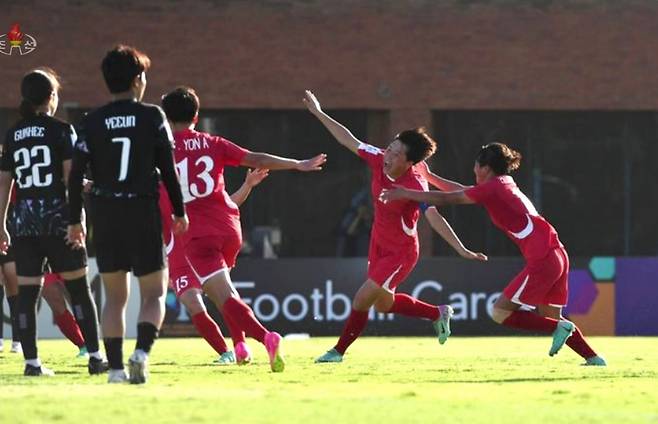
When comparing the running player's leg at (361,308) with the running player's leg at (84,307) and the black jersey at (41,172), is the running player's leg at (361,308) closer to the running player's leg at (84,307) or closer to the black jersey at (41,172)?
the running player's leg at (84,307)

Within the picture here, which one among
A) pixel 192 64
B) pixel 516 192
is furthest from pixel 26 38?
pixel 516 192

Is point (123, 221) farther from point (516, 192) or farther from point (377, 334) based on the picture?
point (377, 334)

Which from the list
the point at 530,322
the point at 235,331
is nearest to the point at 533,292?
the point at 530,322

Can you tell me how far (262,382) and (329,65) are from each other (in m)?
20.4

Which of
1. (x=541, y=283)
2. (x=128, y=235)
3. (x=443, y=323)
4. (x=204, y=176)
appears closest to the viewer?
(x=128, y=235)

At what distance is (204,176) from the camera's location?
11734mm

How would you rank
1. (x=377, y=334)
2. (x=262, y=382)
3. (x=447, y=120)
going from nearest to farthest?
(x=262, y=382) → (x=377, y=334) → (x=447, y=120)

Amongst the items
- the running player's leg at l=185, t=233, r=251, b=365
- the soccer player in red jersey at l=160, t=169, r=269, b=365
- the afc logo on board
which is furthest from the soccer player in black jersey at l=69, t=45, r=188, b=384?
the afc logo on board

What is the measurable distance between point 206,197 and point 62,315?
8.24 ft

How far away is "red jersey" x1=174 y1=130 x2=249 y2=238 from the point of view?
38.2ft

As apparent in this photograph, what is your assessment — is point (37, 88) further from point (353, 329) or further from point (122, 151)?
point (353, 329)

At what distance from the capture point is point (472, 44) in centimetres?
3055

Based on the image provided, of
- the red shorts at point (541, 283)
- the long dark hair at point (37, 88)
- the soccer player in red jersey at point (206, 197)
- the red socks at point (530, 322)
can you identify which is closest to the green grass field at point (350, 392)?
the red socks at point (530, 322)

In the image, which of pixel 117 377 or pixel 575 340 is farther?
pixel 575 340
